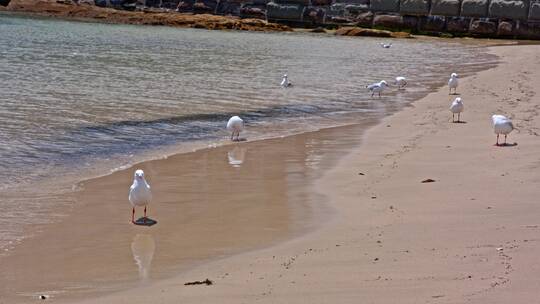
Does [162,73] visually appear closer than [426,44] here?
Yes

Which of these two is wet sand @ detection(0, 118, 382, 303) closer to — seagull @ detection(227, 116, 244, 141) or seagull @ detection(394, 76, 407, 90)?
seagull @ detection(227, 116, 244, 141)

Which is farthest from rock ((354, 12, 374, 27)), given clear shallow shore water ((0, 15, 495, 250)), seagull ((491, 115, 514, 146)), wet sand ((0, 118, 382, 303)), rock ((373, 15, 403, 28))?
wet sand ((0, 118, 382, 303))

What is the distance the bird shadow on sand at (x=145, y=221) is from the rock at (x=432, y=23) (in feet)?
140

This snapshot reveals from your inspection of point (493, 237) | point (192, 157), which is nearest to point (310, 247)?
point (493, 237)

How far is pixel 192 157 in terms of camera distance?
10.5 metres

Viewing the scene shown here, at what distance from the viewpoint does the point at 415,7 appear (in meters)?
49.8

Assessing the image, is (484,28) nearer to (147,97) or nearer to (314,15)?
(314,15)

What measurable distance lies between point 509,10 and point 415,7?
5.03 metres

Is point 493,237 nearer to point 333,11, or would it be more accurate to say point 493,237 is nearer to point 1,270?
point 1,270

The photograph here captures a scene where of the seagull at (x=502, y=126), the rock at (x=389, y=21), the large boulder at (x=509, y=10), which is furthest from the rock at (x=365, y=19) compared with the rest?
the seagull at (x=502, y=126)

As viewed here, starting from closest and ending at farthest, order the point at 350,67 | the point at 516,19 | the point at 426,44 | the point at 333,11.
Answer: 1. the point at 350,67
2. the point at 426,44
3. the point at 516,19
4. the point at 333,11

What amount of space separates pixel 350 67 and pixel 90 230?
19.0 m

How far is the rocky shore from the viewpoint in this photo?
48312 mm

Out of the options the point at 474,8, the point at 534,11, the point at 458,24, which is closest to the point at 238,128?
the point at 458,24
